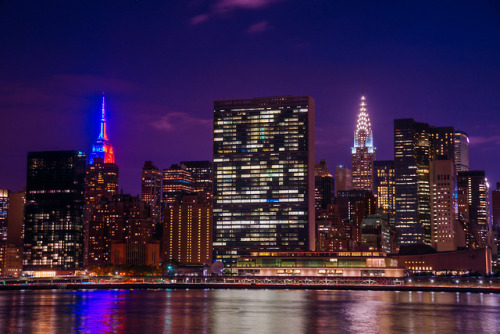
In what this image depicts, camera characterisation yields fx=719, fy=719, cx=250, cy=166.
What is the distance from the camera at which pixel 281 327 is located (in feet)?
313

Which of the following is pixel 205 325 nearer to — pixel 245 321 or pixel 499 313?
pixel 245 321

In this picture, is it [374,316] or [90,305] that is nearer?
[374,316]

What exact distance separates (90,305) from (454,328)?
70.6m

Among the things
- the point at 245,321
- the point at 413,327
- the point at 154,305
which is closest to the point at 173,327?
the point at 245,321

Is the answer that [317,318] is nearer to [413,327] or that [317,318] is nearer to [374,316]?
[374,316]

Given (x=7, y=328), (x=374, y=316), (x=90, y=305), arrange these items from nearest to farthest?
(x=7, y=328)
(x=374, y=316)
(x=90, y=305)

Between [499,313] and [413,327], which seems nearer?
[413,327]

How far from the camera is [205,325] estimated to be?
98.3m

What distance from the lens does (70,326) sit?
314 feet

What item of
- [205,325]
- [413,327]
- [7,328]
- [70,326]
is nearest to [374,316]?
[413,327]

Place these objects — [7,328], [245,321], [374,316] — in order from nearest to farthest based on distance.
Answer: [7,328]
[245,321]
[374,316]

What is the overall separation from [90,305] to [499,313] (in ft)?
241

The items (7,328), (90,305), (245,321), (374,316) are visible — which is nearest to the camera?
(7,328)

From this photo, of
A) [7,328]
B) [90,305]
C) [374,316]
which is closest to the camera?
[7,328]
